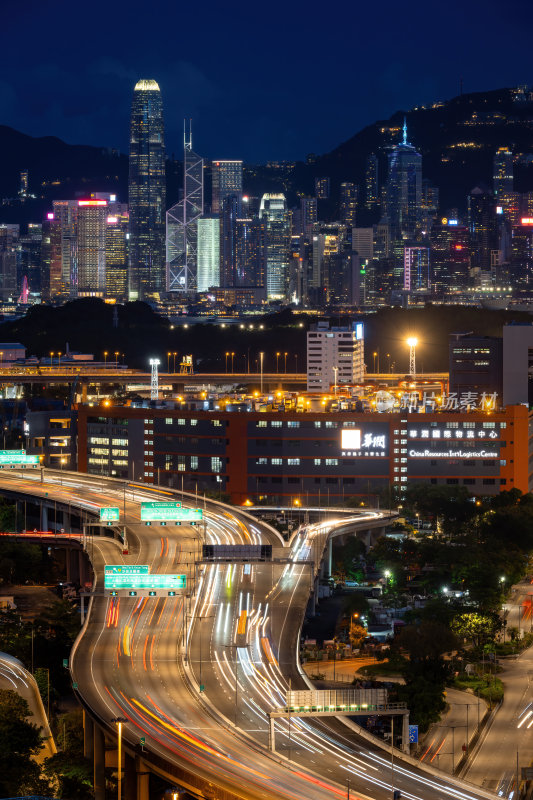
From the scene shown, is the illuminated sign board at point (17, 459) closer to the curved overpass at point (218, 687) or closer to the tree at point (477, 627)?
the curved overpass at point (218, 687)

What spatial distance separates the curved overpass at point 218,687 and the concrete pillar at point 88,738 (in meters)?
0.39

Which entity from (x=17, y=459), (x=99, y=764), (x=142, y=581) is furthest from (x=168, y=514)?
(x=99, y=764)

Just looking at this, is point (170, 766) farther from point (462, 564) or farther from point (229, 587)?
point (462, 564)

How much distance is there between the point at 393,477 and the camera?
73438 mm

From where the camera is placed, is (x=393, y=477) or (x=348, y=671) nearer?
(x=348, y=671)

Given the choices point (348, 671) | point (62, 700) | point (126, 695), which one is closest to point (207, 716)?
point (126, 695)

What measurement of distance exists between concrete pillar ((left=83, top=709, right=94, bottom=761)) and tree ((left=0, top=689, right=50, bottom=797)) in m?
1.04

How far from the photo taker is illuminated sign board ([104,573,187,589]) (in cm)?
4388

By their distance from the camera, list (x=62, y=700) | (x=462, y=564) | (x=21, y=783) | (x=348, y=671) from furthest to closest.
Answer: (x=462, y=564), (x=348, y=671), (x=62, y=700), (x=21, y=783)

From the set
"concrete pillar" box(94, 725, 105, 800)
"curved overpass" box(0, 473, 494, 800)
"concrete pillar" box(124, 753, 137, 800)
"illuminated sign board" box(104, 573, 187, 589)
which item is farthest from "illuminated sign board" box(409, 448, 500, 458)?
"concrete pillar" box(124, 753, 137, 800)

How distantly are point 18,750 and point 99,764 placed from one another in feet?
6.28

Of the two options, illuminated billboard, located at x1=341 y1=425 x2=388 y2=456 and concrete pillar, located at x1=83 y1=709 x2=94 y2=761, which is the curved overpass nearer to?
concrete pillar, located at x1=83 y1=709 x2=94 y2=761

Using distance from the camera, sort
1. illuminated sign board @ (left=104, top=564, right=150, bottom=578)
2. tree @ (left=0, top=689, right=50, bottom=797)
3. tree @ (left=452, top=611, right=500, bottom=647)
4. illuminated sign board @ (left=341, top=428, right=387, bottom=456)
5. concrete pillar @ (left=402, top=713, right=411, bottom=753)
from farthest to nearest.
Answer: illuminated sign board @ (left=341, top=428, right=387, bottom=456), tree @ (left=452, top=611, right=500, bottom=647), illuminated sign board @ (left=104, top=564, right=150, bottom=578), concrete pillar @ (left=402, top=713, right=411, bottom=753), tree @ (left=0, top=689, right=50, bottom=797)

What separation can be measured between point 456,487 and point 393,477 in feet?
14.3
